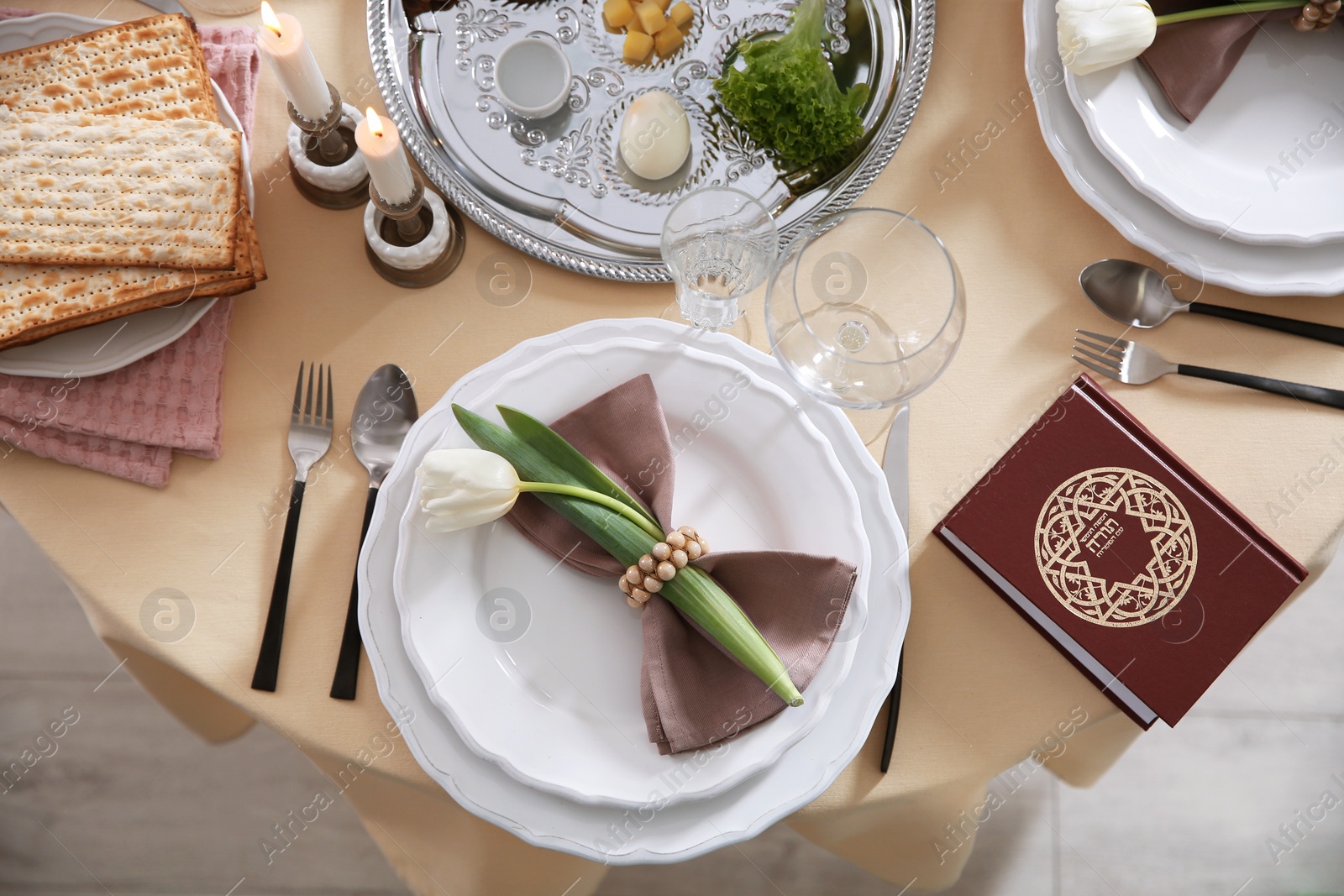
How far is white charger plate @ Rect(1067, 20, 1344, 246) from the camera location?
90cm

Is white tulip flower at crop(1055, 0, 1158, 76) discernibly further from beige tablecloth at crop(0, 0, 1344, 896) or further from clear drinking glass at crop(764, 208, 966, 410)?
clear drinking glass at crop(764, 208, 966, 410)

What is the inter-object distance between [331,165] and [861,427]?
67 centimetres

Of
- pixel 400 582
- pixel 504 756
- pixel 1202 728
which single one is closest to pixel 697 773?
pixel 504 756

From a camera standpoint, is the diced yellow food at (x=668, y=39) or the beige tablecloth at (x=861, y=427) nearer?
the beige tablecloth at (x=861, y=427)

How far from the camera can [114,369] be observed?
0.89 m

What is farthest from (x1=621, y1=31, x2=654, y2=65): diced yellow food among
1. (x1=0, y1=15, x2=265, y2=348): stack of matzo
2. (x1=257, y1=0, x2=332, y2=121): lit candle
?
(x1=0, y1=15, x2=265, y2=348): stack of matzo

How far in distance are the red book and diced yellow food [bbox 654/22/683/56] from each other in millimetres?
610

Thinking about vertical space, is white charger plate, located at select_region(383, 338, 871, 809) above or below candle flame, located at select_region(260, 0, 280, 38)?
below

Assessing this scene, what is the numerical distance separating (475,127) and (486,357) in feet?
0.95

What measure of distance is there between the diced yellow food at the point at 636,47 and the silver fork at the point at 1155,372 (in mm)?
625

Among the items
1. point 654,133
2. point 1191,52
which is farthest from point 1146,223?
point 654,133

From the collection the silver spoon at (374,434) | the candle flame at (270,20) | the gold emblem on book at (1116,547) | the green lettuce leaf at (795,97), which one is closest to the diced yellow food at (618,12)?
the green lettuce leaf at (795,97)

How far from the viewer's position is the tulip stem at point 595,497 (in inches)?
31.4

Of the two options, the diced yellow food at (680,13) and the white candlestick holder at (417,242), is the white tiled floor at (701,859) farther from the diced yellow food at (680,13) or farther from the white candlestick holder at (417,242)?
the diced yellow food at (680,13)
